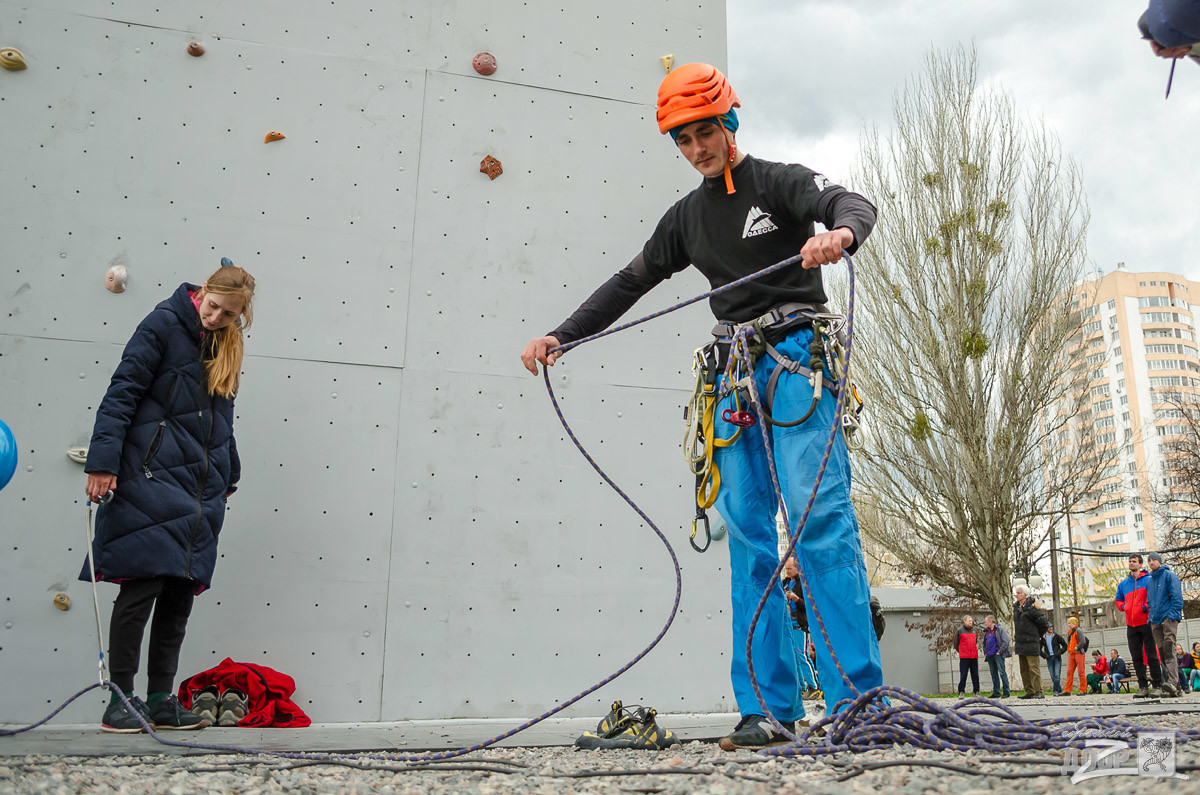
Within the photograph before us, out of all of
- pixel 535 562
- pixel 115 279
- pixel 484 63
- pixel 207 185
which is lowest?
pixel 535 562

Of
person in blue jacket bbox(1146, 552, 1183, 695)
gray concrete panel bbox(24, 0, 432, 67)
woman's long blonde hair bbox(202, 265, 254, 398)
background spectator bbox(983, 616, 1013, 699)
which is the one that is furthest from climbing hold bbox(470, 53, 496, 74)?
background spectator bbox(983, 616, 1013, 699)

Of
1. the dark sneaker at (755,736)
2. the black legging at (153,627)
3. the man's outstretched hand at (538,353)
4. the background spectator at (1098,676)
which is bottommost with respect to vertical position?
the background spectator at (1098,676)

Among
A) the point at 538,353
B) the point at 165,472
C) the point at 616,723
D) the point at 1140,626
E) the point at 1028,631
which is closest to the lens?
the point at 616,723

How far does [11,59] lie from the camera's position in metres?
3.27

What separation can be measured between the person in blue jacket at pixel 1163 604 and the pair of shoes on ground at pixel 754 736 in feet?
22.3

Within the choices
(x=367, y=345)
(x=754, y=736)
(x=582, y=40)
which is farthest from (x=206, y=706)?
(x=582, y=40)

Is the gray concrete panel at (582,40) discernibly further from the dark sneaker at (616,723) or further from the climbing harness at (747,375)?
the dark sneaker at (616,723)

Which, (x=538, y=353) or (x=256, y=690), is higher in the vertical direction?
(x=538, y=353)

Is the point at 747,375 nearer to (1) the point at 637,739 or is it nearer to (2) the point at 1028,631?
(1) the point at 637,739

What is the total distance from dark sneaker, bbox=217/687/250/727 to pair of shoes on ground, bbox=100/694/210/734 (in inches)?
5.7

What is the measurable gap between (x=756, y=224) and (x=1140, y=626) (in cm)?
745

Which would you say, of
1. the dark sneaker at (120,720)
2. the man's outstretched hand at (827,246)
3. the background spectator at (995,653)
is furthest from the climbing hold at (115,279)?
the background spectator at (995,653)

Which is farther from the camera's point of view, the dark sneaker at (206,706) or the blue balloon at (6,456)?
the dark sneaker at (206,706)

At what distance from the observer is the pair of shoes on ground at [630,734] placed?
6.61 feet
